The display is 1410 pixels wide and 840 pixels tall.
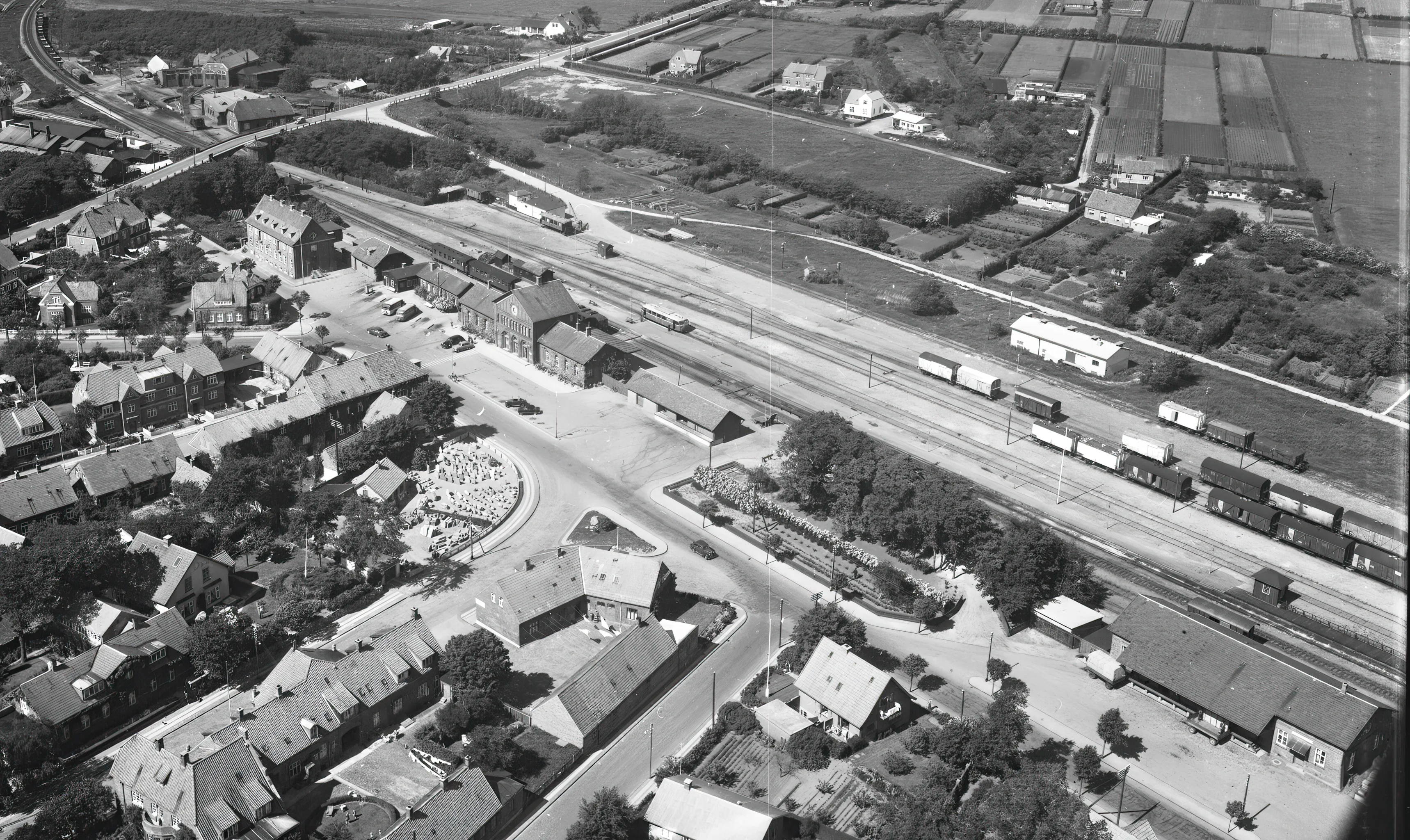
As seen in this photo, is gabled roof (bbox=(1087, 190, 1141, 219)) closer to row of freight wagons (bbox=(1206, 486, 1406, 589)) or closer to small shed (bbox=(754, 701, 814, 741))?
row of freight wagons (bbox=(1206, 486, 1406, 589))

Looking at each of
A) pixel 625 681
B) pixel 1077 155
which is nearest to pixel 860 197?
pixel 1077 155

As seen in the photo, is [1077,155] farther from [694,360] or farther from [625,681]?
[625,681]

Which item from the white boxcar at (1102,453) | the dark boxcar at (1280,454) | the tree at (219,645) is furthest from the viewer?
the dark boxcar at (1280,454)

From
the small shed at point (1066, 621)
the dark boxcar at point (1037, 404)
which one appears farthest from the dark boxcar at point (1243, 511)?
the small shed at point (1066, 621)

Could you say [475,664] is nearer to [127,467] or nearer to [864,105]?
[127,467]

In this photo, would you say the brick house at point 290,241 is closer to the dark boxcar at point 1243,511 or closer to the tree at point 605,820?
the tree at point 605,820

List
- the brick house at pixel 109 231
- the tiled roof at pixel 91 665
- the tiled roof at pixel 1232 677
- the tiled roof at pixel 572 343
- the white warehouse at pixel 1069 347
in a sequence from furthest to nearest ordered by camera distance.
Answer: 1. the brick house at pixel 109 231
2. the white warehouse at pixel 1069 347
3. the tiled roof at pixel 572 343
4. the tiled roof at pixel 1232 677
5. the tiled roof at pixel 91 665
